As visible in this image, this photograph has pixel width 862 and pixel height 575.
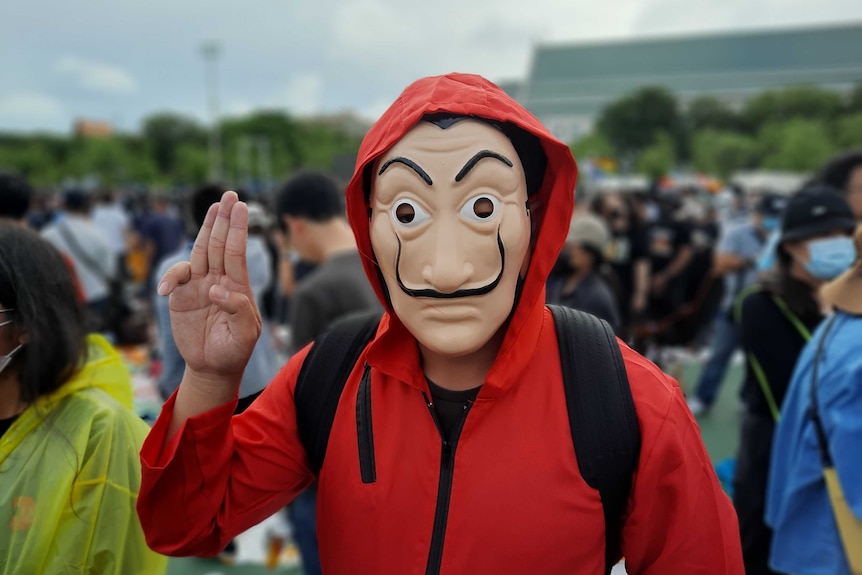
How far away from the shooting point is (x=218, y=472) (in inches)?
49.9

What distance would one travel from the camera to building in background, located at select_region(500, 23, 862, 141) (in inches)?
2220

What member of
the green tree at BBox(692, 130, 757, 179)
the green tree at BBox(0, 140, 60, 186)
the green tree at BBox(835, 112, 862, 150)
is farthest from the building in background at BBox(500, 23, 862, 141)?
the green tree at BBox(835, 112, 862, 150)

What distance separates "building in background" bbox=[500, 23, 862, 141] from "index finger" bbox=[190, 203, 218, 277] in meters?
52.9

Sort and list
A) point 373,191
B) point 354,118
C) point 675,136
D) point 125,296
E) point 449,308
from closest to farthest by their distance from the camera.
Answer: point 449,308 < point 373,191 < point 125,296 < point 675,136 < point 354,118

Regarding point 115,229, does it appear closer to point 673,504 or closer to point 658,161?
point 673,504

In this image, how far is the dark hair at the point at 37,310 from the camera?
4.87ft

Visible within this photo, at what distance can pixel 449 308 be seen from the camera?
122 cm

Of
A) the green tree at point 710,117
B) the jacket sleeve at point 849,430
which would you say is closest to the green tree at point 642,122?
the green tree at point 710,117

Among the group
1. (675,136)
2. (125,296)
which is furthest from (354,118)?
(125,296)

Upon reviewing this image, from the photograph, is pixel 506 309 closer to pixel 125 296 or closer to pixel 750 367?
pixel 750 367

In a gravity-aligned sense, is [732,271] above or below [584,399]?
below

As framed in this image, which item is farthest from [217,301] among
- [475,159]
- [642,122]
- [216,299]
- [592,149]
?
[642,122]

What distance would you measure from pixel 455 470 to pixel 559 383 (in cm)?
25

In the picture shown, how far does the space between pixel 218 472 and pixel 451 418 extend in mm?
446
